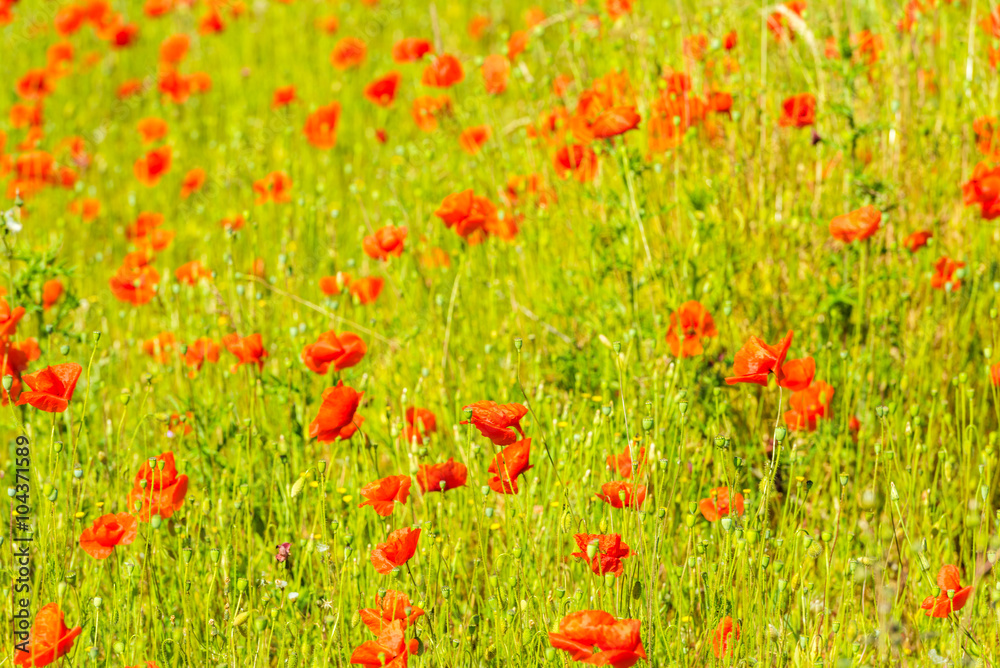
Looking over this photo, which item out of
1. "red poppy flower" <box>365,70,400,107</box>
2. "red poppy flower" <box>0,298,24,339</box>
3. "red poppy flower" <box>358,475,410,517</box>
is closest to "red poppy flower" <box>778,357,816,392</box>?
"red poppy flower" <box>358,475,410,517</box>

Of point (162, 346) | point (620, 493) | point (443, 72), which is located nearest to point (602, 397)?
point (620, 493)

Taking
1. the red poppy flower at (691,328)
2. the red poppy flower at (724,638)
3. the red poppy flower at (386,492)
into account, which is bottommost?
the red poppy flower at (724,638)

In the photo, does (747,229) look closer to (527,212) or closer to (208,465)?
(527,212)

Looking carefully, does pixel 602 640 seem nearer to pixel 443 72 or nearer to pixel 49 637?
pixel 49 637

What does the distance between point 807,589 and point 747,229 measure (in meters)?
1.46

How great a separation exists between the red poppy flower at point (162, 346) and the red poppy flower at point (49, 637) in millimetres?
1335

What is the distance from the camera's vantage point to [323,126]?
4.31 metres

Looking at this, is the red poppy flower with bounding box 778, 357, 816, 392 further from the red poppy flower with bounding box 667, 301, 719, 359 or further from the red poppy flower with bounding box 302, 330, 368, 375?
the red poppy flower with bounding box 302, 330, 368, 375

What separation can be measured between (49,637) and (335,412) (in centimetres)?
66

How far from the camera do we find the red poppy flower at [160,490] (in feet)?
6.71

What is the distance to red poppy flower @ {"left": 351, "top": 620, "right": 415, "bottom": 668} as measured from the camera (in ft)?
5.52

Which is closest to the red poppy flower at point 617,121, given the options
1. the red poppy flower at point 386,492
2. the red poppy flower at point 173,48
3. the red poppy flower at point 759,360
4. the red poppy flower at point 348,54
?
the red poppy flower at point 759,360

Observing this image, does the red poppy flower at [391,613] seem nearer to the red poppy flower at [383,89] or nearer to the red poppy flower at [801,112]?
the red poppy flower at [801,112]

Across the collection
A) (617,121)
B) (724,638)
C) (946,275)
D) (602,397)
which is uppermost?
(617,121)
